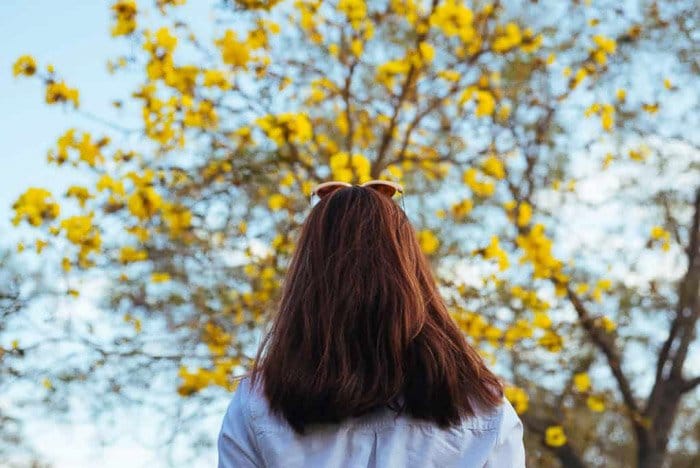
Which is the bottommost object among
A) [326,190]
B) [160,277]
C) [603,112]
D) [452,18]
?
[160,277]

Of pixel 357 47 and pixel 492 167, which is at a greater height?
pixel 357 47

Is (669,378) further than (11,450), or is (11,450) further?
(669,378)

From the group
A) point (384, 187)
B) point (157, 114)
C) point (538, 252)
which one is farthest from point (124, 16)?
point (384, 187)

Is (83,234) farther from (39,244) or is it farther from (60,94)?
(60,94)

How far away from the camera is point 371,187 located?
1.70m

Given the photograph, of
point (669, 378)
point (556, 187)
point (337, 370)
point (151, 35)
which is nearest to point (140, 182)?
point (151, 35)

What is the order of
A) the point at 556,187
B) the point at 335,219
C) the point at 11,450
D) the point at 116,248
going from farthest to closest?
1. the point at 556,187
2. the point at 11,450
3. the point at 116,248
4. the point at 335,219

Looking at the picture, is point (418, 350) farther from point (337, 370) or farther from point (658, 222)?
point (658, 222)

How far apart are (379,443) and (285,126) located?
280 cm

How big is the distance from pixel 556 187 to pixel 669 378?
9.12 feet

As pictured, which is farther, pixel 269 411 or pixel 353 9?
pixel 353 9

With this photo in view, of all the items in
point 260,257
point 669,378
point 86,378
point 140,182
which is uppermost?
point 140,182

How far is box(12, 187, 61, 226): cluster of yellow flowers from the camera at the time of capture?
3.98m

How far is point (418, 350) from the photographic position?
58.7 inches
